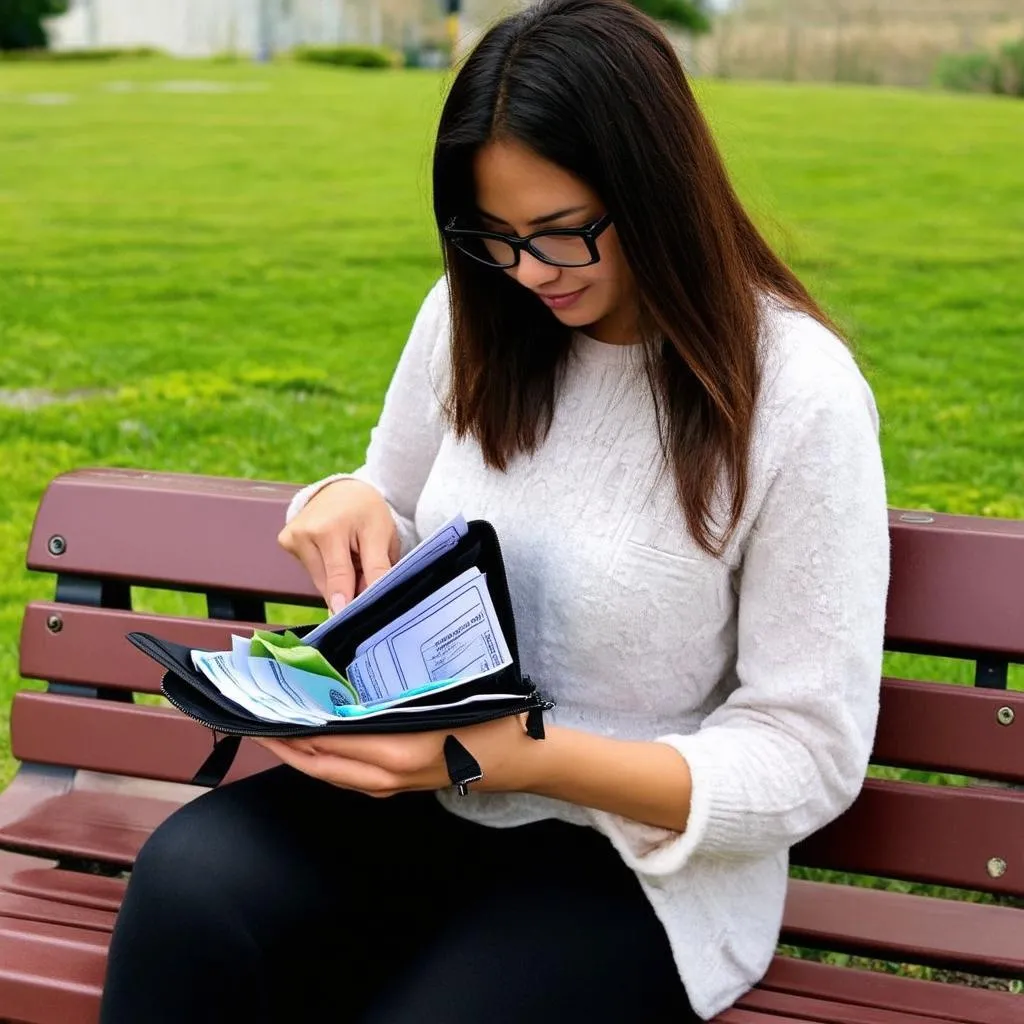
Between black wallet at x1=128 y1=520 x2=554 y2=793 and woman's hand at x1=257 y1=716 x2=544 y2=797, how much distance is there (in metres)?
0.02

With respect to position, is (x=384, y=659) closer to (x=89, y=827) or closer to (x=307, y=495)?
(x=307, y=495)

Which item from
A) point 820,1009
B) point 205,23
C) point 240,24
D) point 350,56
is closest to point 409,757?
point 820,1009

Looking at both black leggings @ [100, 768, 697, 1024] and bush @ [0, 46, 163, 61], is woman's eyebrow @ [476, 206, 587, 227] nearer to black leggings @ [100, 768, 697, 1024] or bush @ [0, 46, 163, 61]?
black leggings @ [100, 768, 697, 1024]

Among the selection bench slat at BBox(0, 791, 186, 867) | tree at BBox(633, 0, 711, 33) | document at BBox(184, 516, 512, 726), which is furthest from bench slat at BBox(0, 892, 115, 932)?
tree at BBox(633, 0, 711, 33)

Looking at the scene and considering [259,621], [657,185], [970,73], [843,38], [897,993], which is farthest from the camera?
[843,38]

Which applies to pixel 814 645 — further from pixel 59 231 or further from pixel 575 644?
pixel 59 231

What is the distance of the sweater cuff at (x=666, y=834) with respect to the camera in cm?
199

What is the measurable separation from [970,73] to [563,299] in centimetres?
2252

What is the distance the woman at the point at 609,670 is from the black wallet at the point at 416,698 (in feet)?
0.12

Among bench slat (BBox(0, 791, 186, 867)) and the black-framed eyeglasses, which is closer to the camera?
the black-framed eyeglasses

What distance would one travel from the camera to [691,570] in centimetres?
207

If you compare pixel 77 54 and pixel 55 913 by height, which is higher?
pixel 77 54

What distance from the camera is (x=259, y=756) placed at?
2.70 meters

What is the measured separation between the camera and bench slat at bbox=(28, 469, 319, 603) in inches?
106
